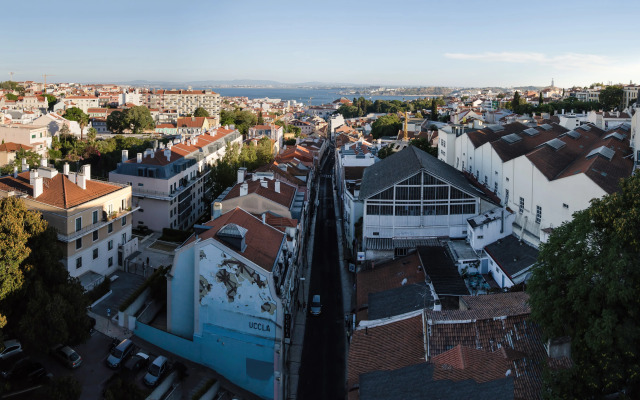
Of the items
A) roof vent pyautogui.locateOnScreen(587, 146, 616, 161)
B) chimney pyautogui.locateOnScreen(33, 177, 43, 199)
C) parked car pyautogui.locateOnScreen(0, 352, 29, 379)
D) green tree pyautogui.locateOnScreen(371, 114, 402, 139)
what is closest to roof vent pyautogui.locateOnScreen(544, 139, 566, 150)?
roof vent pyautogui.locateOnScreen(587, 146, 616, 161)

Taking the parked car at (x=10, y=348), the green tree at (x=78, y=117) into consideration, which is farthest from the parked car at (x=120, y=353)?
the green tree at (x=78, y=117)

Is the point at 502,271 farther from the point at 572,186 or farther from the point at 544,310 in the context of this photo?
the point at 544,310

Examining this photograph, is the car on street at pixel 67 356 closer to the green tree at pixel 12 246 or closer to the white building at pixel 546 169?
the green tree at pixel 12 246

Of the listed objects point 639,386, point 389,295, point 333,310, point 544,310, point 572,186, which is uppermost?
point 572,186

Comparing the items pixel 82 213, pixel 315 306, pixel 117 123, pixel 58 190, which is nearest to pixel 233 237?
pixel 315 306

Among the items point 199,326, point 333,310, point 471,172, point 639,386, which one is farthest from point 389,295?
point 471,172

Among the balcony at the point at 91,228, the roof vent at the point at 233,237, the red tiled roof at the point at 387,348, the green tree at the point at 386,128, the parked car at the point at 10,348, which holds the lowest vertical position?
the parked car at the point at 10,348
